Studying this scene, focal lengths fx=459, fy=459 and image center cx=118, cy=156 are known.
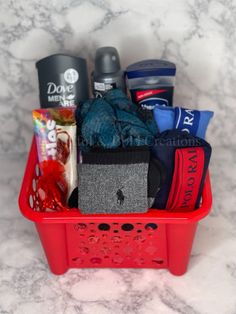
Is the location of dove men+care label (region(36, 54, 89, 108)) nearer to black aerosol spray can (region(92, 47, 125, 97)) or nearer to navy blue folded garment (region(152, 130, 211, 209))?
black aerosol spray can (region(92, 47, 125, 97))

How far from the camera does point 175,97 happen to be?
37.8 inches

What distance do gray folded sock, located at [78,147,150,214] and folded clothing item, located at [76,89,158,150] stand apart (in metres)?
0.02

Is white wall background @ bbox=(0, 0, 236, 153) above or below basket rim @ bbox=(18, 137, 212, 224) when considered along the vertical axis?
above

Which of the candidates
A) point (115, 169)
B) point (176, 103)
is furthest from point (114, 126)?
point (176, 103)

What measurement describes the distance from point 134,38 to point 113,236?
1.30 feet

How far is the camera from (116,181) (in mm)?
676

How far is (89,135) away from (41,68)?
0.64ft

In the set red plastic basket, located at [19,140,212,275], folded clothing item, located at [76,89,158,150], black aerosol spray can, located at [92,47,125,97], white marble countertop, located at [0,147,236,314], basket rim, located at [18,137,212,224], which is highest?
black aerosol spray can, located at [92,47,125,97]

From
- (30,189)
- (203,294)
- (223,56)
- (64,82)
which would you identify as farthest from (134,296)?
(223,56)

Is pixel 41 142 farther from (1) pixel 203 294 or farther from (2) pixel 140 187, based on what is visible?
(1) pixel 203 294

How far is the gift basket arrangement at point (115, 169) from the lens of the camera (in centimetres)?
68

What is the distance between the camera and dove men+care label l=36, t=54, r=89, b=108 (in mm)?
815

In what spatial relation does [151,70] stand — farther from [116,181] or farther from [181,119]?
[116,181]

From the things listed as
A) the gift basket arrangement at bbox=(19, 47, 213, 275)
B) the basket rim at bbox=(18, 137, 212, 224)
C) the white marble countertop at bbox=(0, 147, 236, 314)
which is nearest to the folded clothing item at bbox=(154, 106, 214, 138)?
the gift basket arrangement at bbox=(19, 47, 213, 275)
